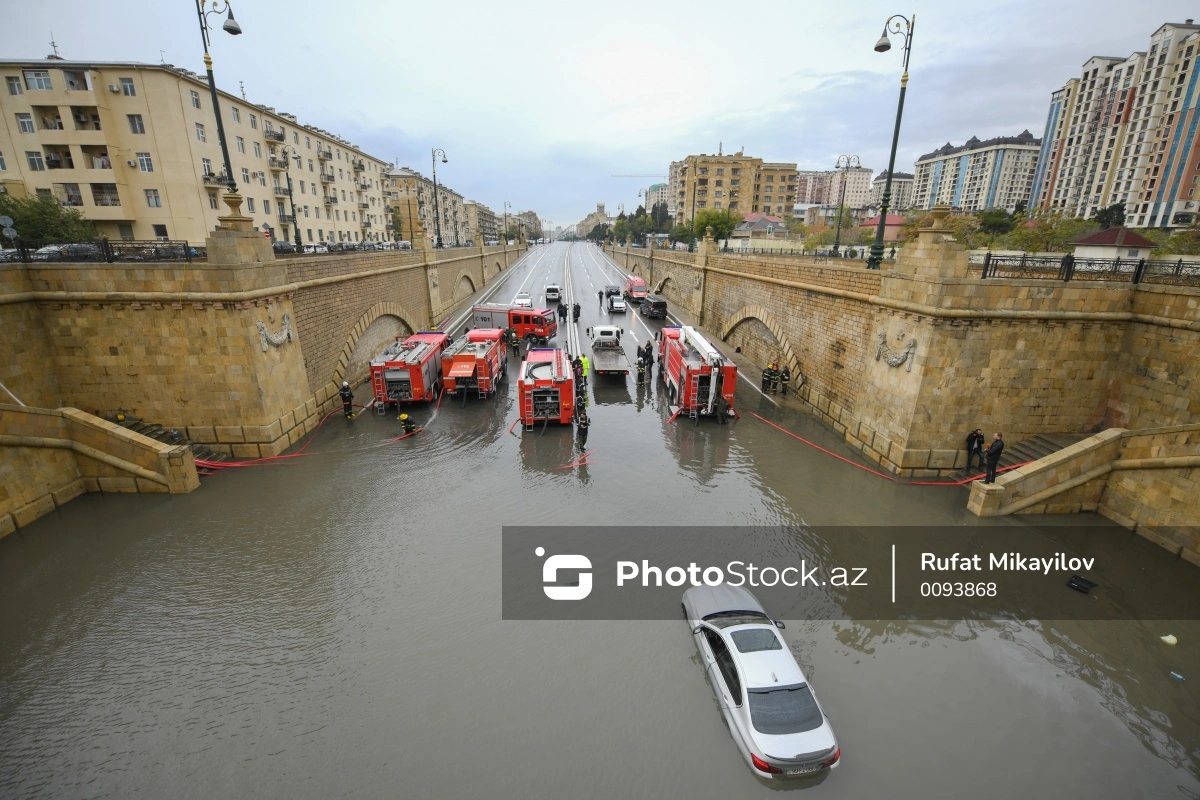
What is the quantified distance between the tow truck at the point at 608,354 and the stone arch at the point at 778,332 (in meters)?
7.13

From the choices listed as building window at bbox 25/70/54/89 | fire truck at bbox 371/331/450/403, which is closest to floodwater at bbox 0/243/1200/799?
fire truck at bbox 371/331/450/403

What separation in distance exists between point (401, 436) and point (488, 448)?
348 centimetres

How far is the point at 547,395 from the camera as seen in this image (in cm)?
1830

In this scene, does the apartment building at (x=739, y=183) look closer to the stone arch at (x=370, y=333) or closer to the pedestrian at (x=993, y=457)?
the stone arch at (x=370, y=333)

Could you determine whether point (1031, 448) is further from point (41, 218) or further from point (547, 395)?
point (41, 218)

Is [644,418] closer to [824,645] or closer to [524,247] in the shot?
[824,645]

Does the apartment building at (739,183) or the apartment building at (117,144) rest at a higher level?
the apartment building at (739,183)

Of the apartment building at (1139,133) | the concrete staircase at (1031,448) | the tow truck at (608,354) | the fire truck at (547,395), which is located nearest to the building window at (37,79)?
the tow truck at (608,354)

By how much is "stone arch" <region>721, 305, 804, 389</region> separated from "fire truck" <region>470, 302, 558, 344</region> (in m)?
11.9

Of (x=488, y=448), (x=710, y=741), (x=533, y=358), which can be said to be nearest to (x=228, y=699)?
(x=710, y=741)

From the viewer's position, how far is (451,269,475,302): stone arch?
46.0 m

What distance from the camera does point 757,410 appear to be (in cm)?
2089

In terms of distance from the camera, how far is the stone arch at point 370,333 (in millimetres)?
21700

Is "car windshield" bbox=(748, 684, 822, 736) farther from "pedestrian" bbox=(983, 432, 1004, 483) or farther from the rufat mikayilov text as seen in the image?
"pedestrian" bbox=(983, 432, 1004, 483)
